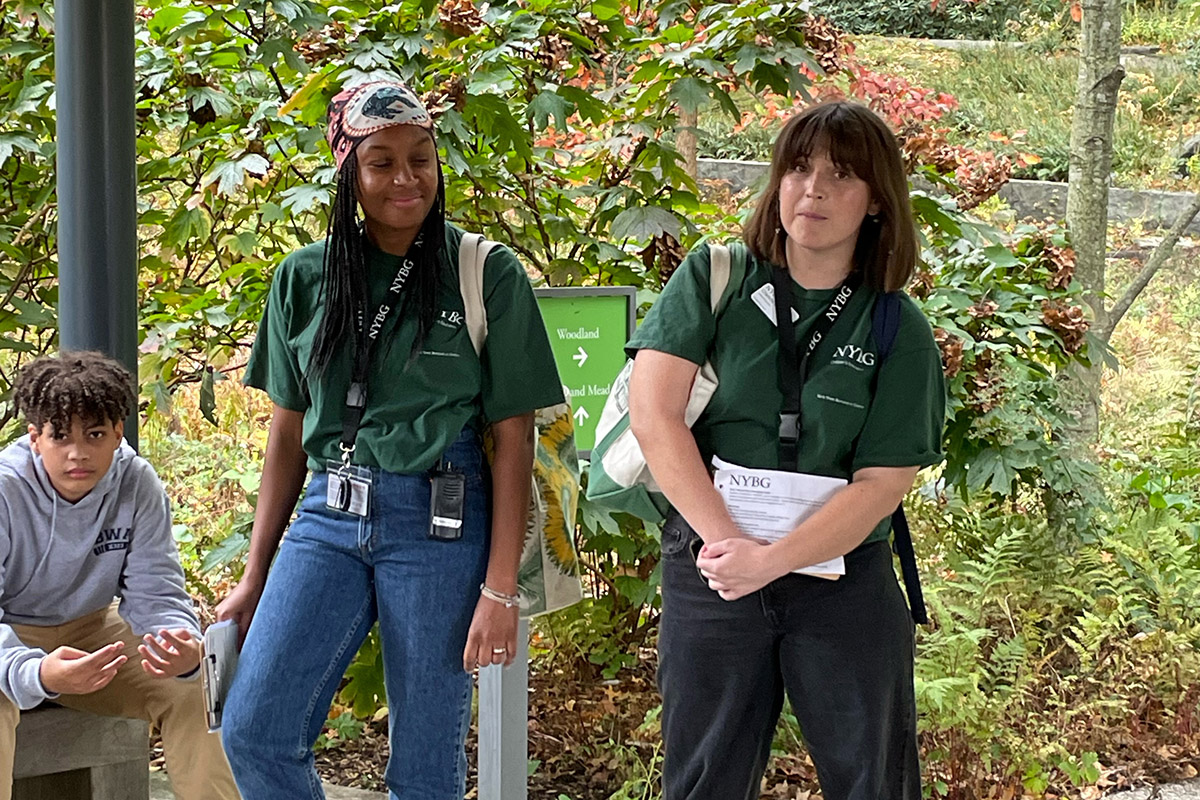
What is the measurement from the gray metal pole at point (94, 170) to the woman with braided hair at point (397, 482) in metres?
0.77

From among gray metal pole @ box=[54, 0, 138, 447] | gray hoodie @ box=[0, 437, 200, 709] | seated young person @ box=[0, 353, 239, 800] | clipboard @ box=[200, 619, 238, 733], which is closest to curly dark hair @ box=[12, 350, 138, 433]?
seated young person @ box=[0, 353, 239, 800]

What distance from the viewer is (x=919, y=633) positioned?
4.41m

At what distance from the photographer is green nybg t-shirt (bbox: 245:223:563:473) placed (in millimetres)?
2250

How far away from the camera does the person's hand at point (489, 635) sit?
2.25 metres

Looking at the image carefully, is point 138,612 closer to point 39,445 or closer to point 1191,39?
point 39,445

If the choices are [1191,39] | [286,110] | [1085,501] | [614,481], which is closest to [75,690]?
[614,481]

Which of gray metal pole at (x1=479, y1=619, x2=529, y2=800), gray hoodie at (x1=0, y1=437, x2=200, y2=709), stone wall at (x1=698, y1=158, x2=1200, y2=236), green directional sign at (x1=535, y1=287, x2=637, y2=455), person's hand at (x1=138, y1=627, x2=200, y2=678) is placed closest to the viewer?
person's hand at (x1=138, y1=627, x2=200, y2=678)

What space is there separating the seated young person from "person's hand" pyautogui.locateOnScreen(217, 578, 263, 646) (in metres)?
0.24

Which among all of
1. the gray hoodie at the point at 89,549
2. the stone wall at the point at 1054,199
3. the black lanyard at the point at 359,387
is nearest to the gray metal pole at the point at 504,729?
the gray hoodie at the point at 89,549

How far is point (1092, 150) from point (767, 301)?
393 centimetres

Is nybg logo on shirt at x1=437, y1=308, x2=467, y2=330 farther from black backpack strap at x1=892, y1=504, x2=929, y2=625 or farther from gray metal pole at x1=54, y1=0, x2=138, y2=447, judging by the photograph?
gray metal pole at x1=54, y1=0, x2=138, y2=447

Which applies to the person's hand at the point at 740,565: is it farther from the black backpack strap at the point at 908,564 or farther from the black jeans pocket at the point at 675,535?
the black backpack strap at the point at 908,564

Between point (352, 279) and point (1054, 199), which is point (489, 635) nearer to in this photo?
point (352, 279)

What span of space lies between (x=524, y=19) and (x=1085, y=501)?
2277 mm
